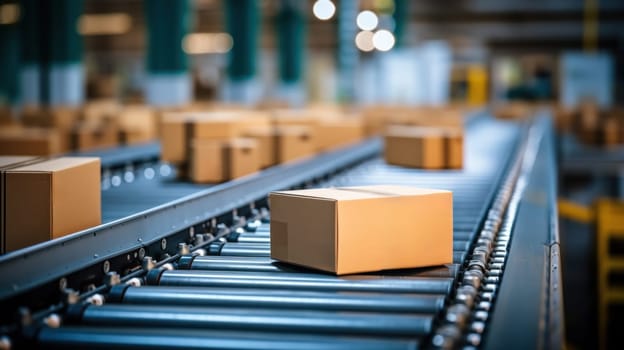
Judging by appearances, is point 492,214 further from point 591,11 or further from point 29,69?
point 591,11

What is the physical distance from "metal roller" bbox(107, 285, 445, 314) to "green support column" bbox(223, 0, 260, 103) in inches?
692

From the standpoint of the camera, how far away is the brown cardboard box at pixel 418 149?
7.07 metres

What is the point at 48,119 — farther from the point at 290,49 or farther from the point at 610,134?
the point at 290,49

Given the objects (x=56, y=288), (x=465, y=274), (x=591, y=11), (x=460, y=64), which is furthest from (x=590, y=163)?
(x=460, y=64)

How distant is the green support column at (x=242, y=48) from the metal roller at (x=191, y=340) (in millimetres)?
17983

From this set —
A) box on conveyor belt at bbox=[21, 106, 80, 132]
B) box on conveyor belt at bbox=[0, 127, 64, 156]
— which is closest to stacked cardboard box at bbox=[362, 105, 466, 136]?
box on conveyor belt at bbox=[21, 106, 80, 132]

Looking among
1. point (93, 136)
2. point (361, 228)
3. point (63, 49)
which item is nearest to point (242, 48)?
point (63, 49)

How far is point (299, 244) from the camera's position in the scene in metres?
3.22

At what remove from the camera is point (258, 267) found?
3330 millimetres

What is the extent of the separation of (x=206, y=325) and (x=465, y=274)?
1124 millimetres

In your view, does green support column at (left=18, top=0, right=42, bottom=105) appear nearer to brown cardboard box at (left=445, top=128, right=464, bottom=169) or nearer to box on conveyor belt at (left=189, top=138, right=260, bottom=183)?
box on conveyor belt at (left=189, top=138, right=260, bottom=183)

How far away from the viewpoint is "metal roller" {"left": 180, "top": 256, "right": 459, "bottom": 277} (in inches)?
126

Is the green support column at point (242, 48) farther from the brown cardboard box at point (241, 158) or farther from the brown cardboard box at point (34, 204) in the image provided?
the brown cardboard box at point (34, 204)

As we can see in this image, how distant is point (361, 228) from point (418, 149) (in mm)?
4130
